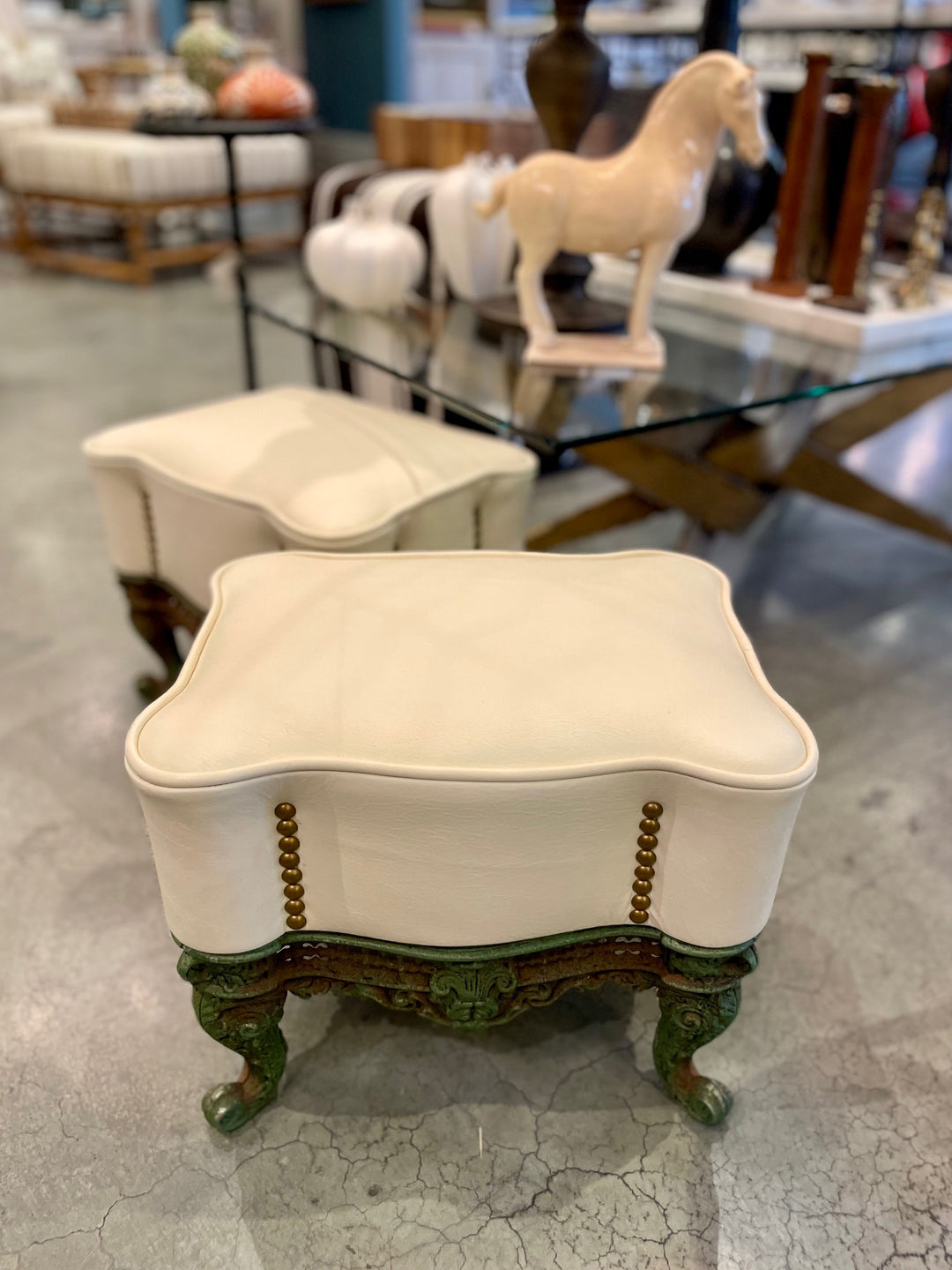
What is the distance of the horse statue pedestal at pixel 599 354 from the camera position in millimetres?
1494

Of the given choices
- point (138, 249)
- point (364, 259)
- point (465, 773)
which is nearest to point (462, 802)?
point (465, 773)

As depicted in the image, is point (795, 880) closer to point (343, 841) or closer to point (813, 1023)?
Answer: point (813, 1023)

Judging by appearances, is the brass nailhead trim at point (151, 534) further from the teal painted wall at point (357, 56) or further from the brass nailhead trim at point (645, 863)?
the teal painted wall at point (357, 56)

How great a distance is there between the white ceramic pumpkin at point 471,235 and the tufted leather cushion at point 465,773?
110cm

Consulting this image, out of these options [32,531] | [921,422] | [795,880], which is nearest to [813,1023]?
[795,880]

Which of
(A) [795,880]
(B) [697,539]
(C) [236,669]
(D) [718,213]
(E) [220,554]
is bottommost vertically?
(A) [795,880]

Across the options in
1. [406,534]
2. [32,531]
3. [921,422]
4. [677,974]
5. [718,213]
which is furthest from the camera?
[921,422]

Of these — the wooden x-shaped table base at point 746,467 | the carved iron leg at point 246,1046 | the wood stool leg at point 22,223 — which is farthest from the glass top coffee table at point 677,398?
the wood stool leg at point 22,223

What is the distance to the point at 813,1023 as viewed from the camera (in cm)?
112

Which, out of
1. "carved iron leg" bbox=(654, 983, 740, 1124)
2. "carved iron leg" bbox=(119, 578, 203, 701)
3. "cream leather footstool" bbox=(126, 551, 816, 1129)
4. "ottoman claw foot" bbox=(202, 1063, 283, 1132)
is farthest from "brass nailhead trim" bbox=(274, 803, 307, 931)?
"carved iron leg" bbox=(119, 578, 203, 701)

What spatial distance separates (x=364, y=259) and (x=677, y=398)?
2.20 ft

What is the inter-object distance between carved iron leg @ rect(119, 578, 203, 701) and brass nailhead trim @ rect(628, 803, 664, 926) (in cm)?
77

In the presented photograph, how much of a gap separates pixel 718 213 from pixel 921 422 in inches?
61.5

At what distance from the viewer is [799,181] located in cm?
173
